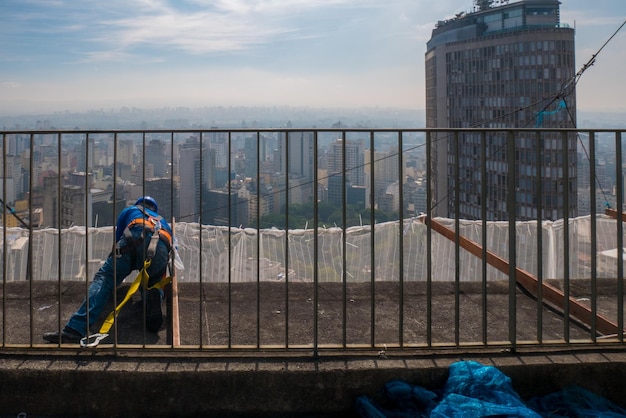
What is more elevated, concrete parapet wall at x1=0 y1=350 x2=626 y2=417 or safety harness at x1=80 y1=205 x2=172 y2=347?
safety harness at x1=80 y1=205 x2=172 y2=347

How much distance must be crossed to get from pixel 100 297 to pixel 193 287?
3.80 ft

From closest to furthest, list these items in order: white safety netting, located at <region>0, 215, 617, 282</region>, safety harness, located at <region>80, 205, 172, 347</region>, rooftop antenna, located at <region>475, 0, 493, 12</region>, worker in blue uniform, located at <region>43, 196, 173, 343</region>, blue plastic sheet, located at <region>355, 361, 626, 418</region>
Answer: blue plastic sheet, located at <region>355, 361, 626, 418</region> < worker in blue uniform, located at <region>43, 196, 173, 343</region> < safety harness, located at <region>80, 205, 172, 347</region> < white safety netting, located at <region>0, 215, 617, 282</region> < rooftop antenna, located at <region>475, 0, 493, 12</region>

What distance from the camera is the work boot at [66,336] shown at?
11.3 ft

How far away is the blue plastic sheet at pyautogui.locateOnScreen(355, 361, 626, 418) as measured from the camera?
2654 mm

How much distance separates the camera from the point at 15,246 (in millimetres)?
9016

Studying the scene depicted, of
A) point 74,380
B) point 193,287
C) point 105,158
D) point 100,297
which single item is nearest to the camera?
point 74,380

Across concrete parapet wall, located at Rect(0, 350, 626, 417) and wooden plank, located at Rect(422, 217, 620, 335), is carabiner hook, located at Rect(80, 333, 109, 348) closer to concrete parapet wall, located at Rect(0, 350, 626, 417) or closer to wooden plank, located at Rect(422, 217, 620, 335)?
concrete parapet wall, located at Rect(0, 350, 626, 417)

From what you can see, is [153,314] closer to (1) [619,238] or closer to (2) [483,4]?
(1) [619,238]

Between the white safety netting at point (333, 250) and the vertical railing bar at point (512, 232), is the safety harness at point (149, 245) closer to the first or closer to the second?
the vertical railing bar at point (512, 232)

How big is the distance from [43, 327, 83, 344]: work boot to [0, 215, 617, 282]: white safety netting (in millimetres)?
5047

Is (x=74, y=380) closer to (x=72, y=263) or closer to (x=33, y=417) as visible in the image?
(x=33, y=417)

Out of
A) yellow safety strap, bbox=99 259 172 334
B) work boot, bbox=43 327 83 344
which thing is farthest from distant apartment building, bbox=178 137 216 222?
work boot, bbox=43 327 83 344

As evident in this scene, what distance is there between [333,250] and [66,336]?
6237mm

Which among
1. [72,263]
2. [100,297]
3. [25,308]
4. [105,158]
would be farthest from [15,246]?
[105,158]
